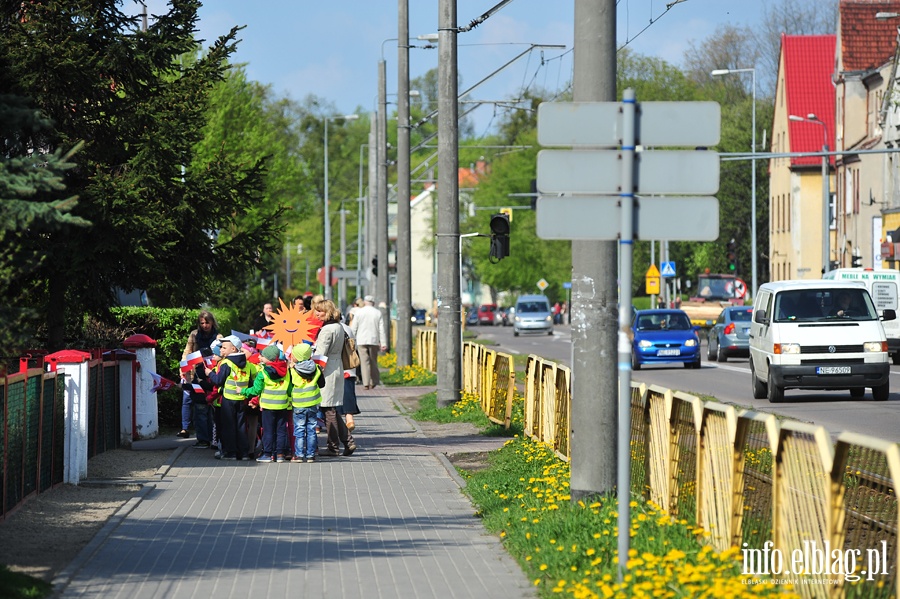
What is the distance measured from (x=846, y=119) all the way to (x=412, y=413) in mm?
50785

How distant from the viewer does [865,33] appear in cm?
6906

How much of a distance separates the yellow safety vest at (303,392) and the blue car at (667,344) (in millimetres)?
22073

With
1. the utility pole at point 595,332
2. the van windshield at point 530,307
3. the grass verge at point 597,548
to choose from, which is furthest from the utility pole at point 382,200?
the van windshield at point 530,307

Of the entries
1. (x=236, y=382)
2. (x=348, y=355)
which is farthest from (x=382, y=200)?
(x=236, y=382)

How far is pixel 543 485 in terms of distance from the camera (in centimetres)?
1202

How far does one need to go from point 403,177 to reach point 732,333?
1374 centimetres

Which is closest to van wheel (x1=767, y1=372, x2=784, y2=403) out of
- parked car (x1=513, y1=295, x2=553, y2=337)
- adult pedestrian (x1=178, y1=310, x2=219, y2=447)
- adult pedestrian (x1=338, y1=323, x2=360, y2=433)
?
adult pedestrian (x1=338, y1=323, x2=360, y2=433)

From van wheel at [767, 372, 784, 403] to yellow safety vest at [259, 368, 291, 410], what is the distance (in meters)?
10.4

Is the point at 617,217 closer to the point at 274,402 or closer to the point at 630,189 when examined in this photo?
the point at 630,189

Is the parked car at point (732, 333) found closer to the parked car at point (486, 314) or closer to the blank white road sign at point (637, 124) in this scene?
the blank white road sign at point (637, 124)

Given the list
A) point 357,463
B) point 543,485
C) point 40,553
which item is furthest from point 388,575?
point 357,463

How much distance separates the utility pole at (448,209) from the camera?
73.4 ft

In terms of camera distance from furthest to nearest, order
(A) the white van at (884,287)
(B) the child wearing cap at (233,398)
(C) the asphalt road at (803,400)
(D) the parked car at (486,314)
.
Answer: (D) the parked car at (486,314) → (A) the white van at (884,287) → (C) the asphalt road at (803,400) → (B) the child wearing cap at (233,398)

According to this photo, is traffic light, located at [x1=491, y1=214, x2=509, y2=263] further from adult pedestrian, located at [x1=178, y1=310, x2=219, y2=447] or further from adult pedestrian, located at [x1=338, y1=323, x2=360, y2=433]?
adult pedestrian, located at [x1=338, y1=323, x2=360, y2=433]
